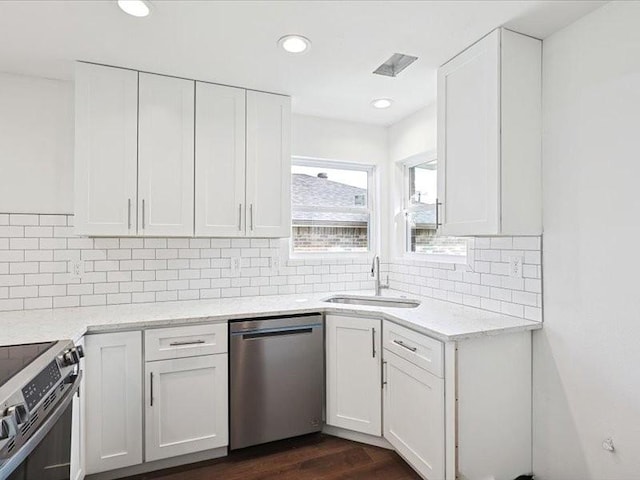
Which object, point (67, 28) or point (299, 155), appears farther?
point (299, 155)

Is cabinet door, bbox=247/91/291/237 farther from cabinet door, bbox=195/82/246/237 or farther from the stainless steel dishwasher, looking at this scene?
the stainless steel dishwasher

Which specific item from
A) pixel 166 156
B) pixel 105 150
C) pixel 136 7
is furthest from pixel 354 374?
pixel 136 7

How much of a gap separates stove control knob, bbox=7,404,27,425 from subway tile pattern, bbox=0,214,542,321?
4.85 feet

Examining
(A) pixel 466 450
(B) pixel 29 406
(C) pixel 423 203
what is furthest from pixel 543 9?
(B) pixel 29 406

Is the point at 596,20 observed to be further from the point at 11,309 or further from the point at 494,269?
the point at 11,309

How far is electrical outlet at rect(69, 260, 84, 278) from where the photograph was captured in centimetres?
250

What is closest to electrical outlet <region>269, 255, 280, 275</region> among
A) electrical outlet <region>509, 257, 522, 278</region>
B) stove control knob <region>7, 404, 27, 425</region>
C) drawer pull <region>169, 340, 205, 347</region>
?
drawer pull <region>169, 340, 205, 347</region>

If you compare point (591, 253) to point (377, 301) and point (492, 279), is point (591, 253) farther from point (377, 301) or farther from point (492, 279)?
point (377, 301)

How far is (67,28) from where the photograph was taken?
6.18 feet

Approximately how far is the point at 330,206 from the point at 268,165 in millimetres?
819

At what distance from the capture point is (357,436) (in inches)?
98.2

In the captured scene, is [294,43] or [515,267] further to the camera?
[515,267]

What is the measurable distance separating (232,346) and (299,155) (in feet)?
5.41

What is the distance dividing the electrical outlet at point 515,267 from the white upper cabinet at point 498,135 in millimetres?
220
